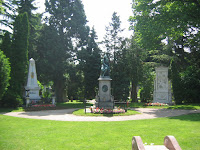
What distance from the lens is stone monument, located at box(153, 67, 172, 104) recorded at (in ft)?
81.1

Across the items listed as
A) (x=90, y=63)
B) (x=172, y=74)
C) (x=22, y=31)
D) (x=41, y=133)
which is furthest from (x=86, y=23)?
(x=41, y=133)

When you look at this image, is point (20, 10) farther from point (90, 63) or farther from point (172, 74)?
point (172, 74)

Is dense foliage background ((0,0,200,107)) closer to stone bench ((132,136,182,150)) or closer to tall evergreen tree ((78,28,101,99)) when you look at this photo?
tall evergreen tree ((78,28,101,99))

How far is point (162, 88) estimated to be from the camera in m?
25.2

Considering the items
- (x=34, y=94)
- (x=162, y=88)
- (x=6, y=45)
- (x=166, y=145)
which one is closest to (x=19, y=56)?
(x=6, y=45)

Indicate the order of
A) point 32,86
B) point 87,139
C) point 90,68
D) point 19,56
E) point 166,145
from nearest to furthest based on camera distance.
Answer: point 166,145
point 87,139
point 19,56
point 32,86
point 90,68

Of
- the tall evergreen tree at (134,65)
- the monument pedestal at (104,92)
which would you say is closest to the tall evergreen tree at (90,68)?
the tall evergreen tree at (134,65)

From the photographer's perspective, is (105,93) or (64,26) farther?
(64,26)

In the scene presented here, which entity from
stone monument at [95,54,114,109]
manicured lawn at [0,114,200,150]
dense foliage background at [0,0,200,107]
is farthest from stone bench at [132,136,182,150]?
dense foliage background at [0,0,200,107]

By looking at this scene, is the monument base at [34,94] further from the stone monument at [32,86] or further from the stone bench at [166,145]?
the stone bench at [166,145]

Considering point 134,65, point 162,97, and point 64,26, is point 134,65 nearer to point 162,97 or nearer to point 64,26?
point 162,97

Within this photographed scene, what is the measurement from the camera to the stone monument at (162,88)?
973 inches

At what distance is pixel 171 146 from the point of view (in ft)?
13.0

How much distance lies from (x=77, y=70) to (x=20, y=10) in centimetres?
1257
